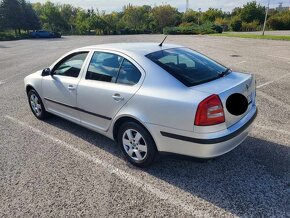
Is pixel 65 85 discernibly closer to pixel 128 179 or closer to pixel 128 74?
pixel 128 74

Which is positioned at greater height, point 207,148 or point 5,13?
point 5,13

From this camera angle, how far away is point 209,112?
9.39ft

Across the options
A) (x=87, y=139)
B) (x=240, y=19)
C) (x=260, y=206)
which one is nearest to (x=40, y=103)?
(x=87, y=139)

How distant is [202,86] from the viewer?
3100 millimetres

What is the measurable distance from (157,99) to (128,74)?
65 cm

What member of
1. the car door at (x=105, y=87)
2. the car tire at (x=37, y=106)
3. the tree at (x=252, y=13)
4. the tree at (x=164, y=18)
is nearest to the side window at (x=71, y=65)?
the car door at (x=105, y=87)

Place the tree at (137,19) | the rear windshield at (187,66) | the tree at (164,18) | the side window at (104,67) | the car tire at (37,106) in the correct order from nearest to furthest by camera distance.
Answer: the rear windshield at (187,66)
the side window at (104,67)
the car tire at (37,106)
the tree at (164,18)
the tree at (137,19)

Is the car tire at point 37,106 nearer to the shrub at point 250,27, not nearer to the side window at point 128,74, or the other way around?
the side window at point 128,74

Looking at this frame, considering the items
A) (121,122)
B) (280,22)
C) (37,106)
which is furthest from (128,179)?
(280,22)

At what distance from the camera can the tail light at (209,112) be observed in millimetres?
2838

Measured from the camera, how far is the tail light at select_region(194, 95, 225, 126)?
2838 millimetres

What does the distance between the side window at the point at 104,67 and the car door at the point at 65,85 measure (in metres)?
0.25

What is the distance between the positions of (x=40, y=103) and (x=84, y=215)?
3041mm

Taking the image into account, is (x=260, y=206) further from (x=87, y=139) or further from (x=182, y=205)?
(x=87, y=139)
